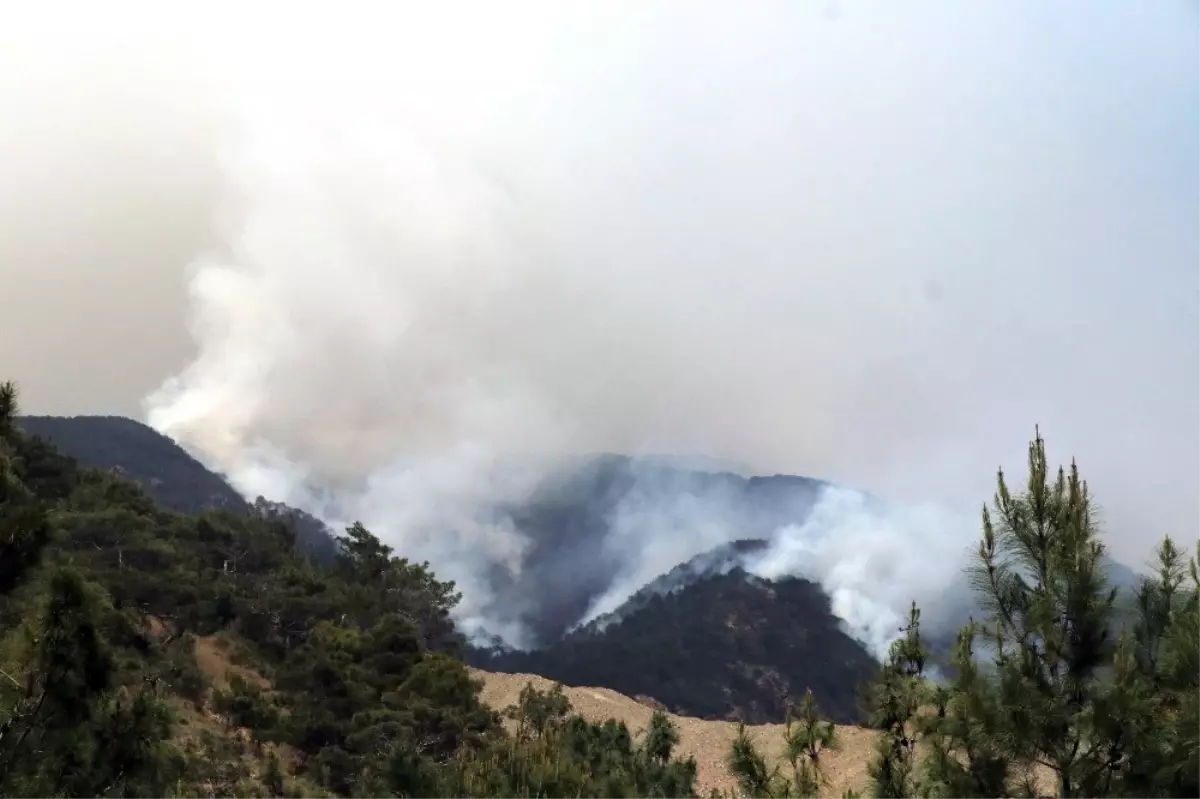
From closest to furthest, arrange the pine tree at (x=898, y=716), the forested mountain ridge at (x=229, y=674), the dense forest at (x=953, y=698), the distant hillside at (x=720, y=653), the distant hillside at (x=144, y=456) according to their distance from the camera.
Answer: the dense forest at (x=953, y=698), the forested mountain ridge at (x=229, y=674), the pine tree at (x=898, y=716), the distant hillside at (x=720, y=653), the distant hillside at (x=144, y=456)

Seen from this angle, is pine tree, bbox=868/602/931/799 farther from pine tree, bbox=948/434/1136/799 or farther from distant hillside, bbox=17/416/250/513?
distant hillside, bbox=17/416/250/513

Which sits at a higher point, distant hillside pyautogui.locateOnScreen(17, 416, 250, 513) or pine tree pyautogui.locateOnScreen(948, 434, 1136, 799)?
distant hillside pyautogui.locateOnScreen(17, 416, 250, 513)

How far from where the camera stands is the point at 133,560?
38.4 meters

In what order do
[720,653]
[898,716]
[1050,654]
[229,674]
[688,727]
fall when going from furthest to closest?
[720,653] → [688,727] → [229,674] → [898,716] → [1050,654]

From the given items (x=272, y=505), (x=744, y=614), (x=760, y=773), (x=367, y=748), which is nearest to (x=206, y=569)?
(x=367, y=748)

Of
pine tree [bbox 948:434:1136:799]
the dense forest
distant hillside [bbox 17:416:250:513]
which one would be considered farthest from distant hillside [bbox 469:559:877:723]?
pine tree [bbox 948:434:1136:799]

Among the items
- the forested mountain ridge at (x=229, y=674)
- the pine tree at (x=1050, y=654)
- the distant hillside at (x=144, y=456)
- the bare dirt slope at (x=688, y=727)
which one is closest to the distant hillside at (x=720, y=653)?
the bare dirt slope at (x=688, y=727)

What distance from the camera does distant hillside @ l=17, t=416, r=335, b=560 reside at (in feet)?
419

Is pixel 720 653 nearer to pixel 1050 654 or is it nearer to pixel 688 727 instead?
pixel 688 727

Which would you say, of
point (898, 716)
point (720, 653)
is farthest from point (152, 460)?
point (898, 716)

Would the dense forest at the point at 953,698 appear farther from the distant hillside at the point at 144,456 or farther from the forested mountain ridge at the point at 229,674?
the distant hillside at the point at 144,456

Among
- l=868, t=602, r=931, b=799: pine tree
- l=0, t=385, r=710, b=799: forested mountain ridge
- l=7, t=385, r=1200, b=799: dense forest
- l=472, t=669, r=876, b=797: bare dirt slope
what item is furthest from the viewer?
l=472, t=669, r=876, b=797: bare dirt slope

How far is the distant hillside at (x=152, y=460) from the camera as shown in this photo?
12756cm

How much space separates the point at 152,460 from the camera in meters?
135
